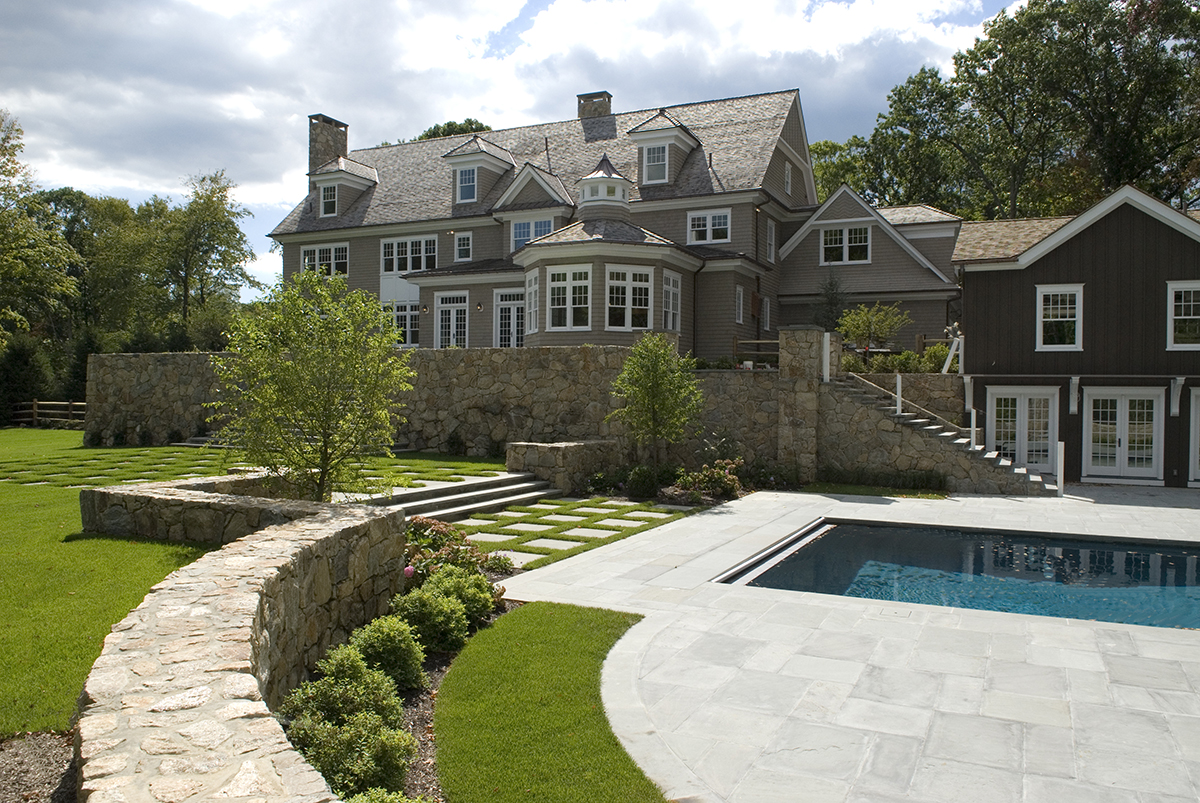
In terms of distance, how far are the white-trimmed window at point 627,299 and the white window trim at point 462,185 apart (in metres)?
8.92

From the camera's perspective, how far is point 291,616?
560cm

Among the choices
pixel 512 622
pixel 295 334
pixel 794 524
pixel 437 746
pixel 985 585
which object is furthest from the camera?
pixel 794 524

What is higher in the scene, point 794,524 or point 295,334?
point 295,334

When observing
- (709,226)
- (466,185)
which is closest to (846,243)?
(709,226)

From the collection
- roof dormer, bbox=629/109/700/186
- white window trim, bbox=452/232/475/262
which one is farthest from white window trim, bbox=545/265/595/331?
white window trim, bbox=452/232/475/262

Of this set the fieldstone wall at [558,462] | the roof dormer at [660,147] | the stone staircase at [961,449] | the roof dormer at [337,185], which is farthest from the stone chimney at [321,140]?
the stone staircase at [961,449]

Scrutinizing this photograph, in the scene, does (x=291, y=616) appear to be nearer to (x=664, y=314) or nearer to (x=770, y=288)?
→ (x=664, y=314)

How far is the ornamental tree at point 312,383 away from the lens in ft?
29.2

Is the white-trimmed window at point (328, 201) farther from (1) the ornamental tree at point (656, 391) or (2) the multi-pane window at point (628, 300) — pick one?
(1) the ornamental tree at point (656, 391)

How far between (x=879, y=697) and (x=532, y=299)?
20243mm

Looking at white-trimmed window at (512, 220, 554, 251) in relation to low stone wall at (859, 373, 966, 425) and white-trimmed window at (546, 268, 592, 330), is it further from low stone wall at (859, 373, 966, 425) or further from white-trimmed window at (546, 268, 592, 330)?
low stone wall at (859, 373, 966, 425)

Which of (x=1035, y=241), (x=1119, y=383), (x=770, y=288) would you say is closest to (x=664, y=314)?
(x=770, y=288)

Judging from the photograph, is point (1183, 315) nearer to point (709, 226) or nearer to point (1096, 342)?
point (1096, 342)

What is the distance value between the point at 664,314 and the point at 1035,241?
10.0m
